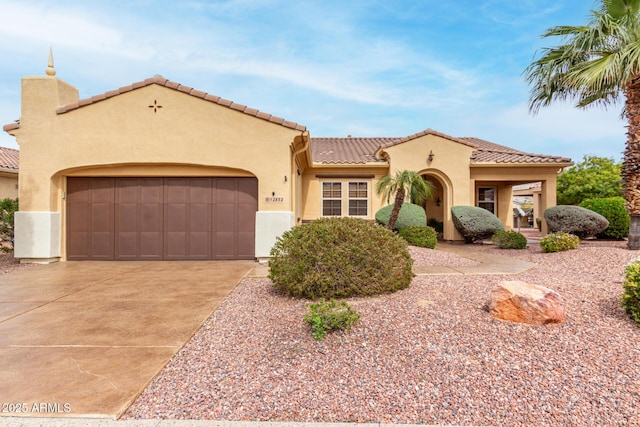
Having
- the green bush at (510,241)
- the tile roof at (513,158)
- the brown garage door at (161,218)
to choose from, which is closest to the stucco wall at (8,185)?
the brown garage door at (161,218)

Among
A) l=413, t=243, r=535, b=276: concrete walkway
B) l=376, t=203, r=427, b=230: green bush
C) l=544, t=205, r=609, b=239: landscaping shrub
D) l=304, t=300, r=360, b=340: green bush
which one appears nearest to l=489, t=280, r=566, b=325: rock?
l=304, t=300, r=360, b=340: green bush

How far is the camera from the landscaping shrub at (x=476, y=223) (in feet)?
46.9

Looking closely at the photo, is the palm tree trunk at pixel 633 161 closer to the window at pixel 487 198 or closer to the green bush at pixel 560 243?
the green bush at pixel 560 243

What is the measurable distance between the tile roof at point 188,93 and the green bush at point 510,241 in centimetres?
876

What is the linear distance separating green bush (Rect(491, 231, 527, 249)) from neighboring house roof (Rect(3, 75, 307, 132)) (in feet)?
28.7

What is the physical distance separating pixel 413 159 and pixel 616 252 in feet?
26.9

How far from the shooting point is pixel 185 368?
348 centimetres

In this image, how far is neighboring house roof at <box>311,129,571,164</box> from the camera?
1572cm

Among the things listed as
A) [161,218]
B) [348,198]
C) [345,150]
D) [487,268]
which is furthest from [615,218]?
[161,218]

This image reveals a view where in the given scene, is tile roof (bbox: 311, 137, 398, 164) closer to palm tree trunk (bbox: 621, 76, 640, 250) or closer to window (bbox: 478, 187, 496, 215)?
window (bbox: 478, 187, 496, 215)

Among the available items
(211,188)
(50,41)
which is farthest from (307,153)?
(50,41)

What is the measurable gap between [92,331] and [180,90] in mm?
7431

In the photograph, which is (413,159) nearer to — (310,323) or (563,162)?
(563,162)

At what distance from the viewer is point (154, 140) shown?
32.3 ft
